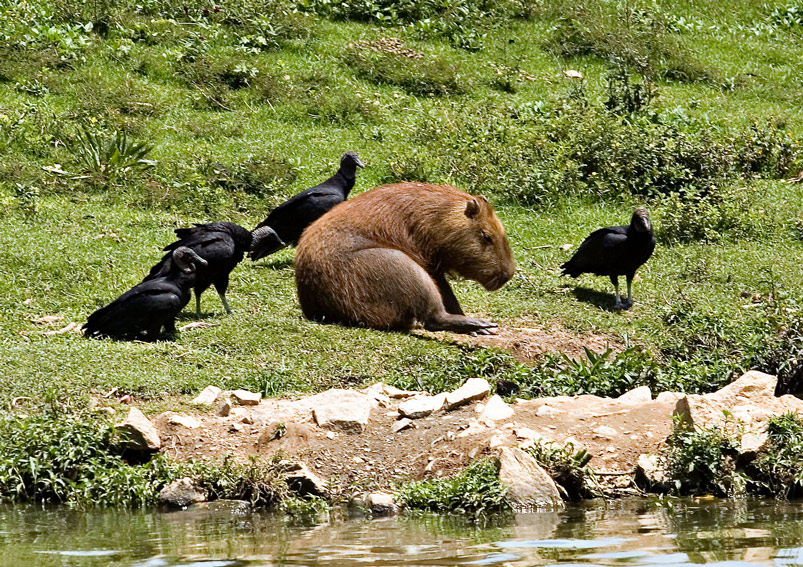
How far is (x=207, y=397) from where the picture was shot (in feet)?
24.0

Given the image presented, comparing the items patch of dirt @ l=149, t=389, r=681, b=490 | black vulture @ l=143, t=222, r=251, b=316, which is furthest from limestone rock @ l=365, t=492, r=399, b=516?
black vulture @ l=143, t=222, r=251, b=316

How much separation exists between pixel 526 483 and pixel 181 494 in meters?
1.69

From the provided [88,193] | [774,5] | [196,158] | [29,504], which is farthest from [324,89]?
[29,504]

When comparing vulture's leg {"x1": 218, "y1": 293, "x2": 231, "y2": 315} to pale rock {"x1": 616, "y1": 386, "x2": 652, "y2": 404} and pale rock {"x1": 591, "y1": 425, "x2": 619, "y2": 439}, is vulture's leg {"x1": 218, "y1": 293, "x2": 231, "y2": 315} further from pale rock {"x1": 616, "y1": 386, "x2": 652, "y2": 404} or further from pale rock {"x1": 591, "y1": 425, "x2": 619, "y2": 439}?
pale rock {"x1": 591, "y1": 425, "x2": 619, "y2": 439}

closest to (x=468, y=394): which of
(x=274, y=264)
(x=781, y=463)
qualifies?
(x=781, y=463)

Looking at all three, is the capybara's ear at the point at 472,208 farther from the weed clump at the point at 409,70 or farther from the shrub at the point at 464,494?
the weed clump at the point at 409,70

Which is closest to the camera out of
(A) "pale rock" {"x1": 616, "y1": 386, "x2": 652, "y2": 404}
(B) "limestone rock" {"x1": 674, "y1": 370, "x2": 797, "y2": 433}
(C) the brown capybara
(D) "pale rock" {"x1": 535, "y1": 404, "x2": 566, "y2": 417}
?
(B) "limestone rock" {"x1": 674, "y1": 370, "x2": 797, "y2": 433}

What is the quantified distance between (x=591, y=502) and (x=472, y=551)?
1450mm

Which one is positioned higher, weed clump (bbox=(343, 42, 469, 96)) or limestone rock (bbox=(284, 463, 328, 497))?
weed clump (bbox=(343, 42, 469, 96))

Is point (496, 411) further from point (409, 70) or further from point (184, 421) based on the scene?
point (409, 70)

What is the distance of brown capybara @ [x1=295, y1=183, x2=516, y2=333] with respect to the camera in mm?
9000

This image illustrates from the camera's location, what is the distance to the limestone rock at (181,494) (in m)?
6.00

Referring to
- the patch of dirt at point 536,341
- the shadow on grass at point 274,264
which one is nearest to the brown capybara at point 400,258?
the patch of dirt at point 536,341

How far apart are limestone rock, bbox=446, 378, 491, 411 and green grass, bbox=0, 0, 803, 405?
2.77 feet
